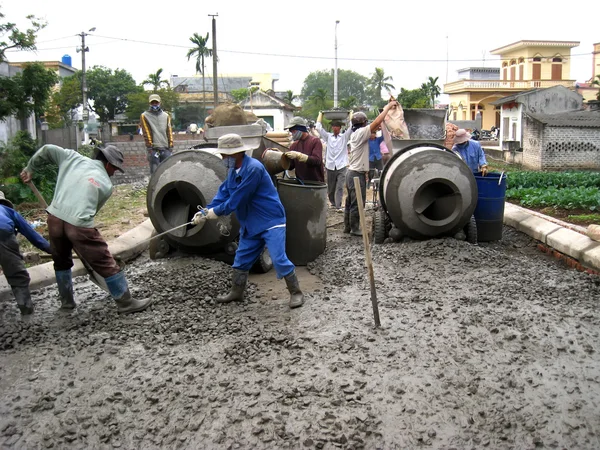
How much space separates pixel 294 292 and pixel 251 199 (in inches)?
35.4

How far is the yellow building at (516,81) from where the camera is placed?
4344 cm

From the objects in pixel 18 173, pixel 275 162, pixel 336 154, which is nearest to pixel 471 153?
pixel 336 154

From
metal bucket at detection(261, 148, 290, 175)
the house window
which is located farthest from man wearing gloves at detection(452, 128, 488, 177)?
the house window

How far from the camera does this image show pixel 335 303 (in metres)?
5.52

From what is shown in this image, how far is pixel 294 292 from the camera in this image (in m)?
5.46

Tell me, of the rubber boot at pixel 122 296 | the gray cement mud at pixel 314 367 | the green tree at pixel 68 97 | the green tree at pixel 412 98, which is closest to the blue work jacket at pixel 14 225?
the gray cement mud at pixel 314 367

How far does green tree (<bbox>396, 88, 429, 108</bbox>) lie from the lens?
120 feet

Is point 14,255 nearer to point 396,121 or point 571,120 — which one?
point 396,121

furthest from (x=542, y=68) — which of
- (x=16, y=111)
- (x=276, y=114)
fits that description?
(x=16, y=111)

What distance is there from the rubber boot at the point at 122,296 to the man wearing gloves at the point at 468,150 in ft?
16.0

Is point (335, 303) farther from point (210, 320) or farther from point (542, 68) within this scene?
point (542, 68)

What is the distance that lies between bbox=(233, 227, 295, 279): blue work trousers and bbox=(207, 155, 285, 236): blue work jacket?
64mm

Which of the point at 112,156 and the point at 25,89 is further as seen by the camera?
the point at 25,89

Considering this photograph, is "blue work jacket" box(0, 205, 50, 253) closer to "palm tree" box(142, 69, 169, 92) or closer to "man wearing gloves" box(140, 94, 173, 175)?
"man wearing gloves" box(140, 94, 173, 175)
